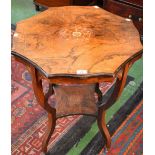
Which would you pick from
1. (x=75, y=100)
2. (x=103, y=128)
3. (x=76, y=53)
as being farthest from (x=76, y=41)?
(x=103, y=128)

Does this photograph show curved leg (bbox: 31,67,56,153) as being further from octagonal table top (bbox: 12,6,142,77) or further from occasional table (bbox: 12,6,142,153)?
octagonal table top (bbox: 12,6,142,77)

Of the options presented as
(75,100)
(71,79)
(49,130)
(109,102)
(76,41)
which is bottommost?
(49,130)

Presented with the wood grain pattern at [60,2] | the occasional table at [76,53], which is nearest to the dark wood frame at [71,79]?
the occasional table at [76,53]

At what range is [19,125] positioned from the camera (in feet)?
6.88

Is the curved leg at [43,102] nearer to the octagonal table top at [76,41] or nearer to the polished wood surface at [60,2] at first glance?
the octagonal table top at [76,41]

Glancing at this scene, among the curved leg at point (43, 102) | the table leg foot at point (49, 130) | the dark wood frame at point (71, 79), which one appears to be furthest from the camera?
the table leg foot at point (49, 130)

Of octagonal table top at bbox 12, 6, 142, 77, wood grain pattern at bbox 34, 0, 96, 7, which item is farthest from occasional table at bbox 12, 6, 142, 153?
wood grain pattern at bbox 34, 0, 96, 7

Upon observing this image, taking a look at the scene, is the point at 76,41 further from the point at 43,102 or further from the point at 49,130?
the point at 49,130

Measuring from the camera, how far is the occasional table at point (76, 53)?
1410mm

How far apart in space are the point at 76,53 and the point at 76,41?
131 millimetres

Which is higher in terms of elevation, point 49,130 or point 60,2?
point 60,2

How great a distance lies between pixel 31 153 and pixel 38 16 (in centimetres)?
92

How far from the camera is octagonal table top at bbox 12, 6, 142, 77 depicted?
56.4 inches

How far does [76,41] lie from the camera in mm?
1625
